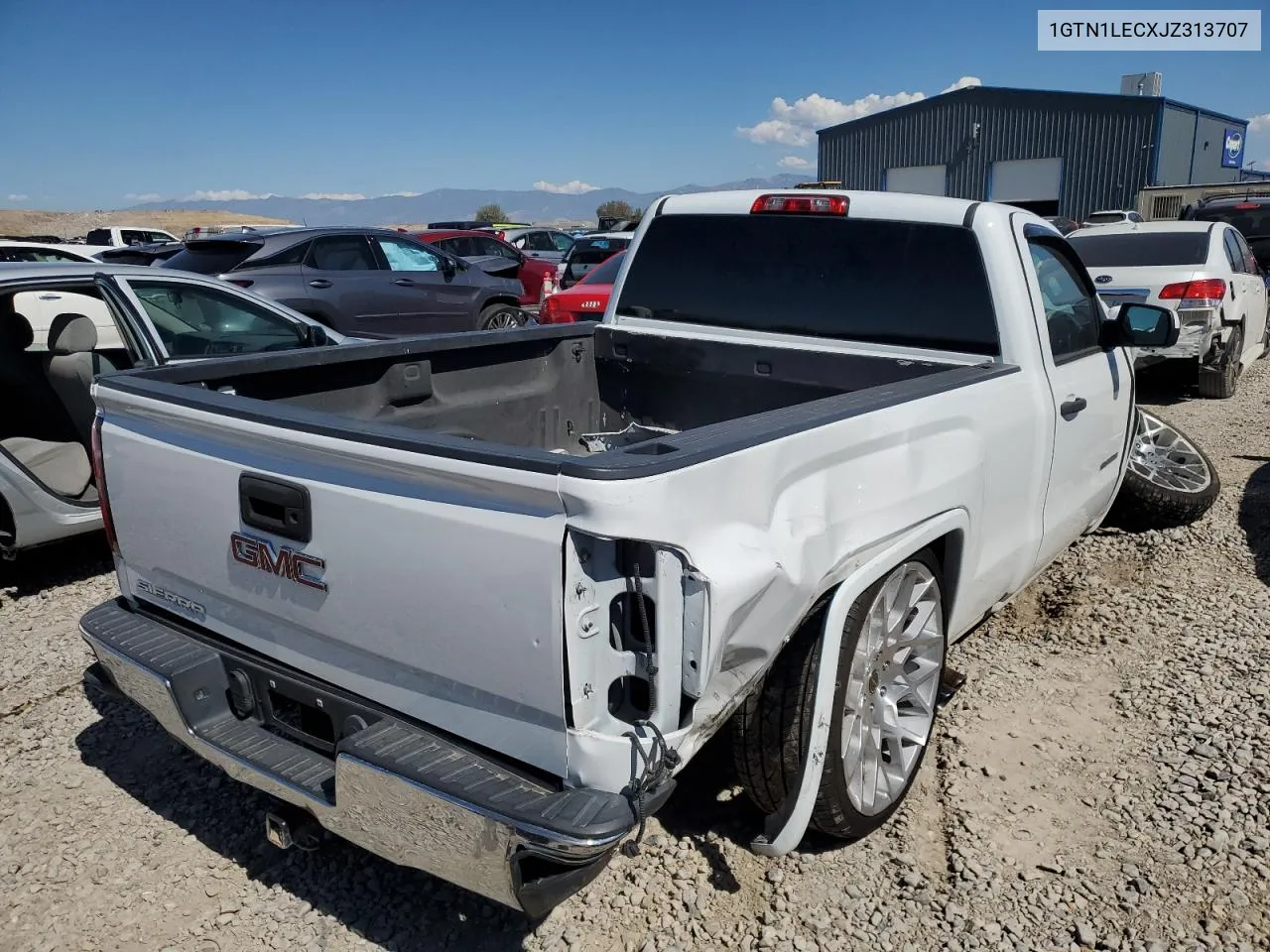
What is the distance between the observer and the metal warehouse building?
3494 centimetres

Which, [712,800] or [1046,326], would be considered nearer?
[712,800]

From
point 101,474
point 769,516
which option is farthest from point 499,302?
point 769,516

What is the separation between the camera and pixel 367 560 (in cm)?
213

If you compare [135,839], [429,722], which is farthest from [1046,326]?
[135,839]

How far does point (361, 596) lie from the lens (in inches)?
85.6

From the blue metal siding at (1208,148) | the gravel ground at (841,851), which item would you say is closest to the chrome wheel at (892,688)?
the gravel ground at (841,851)

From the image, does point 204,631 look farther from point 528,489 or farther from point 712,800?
point 712,800

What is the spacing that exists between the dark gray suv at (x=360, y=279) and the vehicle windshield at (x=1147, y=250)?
6165 millimetres

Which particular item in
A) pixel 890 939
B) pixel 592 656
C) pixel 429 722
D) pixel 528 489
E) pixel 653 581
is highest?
pixel 528 489

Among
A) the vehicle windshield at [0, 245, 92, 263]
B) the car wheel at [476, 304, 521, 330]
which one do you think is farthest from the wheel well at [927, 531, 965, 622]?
the vehicle windshield at [0, 245, 92, 263]

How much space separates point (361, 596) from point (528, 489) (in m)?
0.58

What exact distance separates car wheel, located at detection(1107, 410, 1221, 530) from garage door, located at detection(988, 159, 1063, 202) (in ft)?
113

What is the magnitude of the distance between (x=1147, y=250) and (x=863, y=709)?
8.49 m

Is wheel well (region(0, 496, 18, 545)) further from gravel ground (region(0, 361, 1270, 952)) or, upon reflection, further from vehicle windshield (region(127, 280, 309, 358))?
vehicle windshield (region(127, 280, 309, 358))
